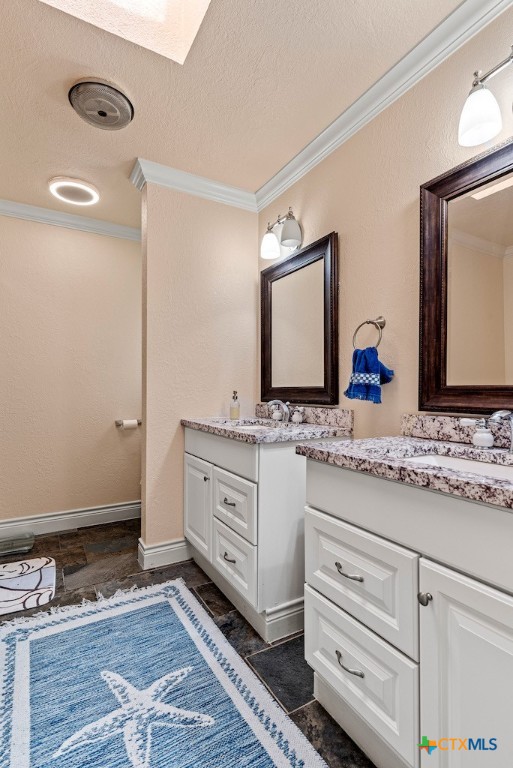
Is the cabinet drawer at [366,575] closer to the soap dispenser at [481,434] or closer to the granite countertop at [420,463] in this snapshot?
the granite countertop at [420,463]

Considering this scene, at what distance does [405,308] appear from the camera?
60.4 inches

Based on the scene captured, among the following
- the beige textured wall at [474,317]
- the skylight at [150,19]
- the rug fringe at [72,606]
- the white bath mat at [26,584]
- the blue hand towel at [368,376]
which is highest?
the skylight at [150,19]

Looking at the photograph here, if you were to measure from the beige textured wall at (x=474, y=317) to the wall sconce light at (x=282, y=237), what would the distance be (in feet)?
3.12

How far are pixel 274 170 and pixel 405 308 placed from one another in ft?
4.22

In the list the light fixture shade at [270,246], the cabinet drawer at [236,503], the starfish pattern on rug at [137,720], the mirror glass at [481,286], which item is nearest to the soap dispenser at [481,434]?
the mirror glass at [481,286]

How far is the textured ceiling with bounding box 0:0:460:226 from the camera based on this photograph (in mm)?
1329

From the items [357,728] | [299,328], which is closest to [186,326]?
[299,328]

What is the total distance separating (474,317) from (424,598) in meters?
0.95

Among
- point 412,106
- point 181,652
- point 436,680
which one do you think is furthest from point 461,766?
point 412,106

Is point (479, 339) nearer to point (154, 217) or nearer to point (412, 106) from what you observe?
point (412, 106)

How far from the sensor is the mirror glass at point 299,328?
2.01 meters

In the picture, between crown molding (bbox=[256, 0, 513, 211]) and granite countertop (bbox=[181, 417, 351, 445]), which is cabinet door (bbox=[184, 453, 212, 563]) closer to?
granite countertop (bbox=[181, 417, 351, 445])

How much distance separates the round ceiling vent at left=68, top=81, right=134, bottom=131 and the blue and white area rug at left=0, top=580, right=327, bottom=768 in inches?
90.8

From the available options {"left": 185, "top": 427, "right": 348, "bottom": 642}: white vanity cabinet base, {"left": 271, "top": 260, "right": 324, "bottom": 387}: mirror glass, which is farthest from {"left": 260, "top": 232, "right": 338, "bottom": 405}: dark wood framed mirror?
{"left": 185, "top": 427, "right": 348, "bottom": 642}: white vanity cabinet base
